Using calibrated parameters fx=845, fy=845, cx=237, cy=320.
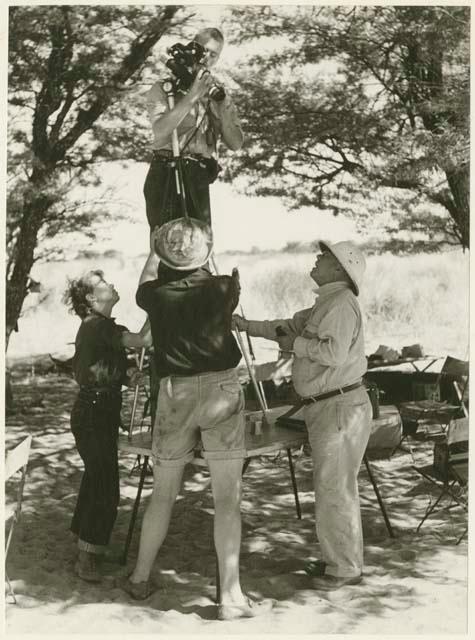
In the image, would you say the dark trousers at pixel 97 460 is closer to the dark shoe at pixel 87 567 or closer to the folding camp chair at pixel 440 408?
the dark shoe at pixel 87 567

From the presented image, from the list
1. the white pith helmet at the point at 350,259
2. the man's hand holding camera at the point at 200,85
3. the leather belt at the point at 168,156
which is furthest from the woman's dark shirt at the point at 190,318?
the man's hand holding camera at the point at 200,85

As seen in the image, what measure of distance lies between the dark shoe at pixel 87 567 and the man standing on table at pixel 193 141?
205cm

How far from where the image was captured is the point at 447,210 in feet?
30.5

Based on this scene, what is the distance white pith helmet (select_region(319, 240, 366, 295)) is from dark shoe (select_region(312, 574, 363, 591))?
5.44ft

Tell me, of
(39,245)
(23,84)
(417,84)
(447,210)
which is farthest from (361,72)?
(39,245)

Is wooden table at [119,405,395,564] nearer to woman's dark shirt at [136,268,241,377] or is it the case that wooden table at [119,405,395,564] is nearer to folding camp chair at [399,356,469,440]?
woman's dark shirt at [136,268,241,377]

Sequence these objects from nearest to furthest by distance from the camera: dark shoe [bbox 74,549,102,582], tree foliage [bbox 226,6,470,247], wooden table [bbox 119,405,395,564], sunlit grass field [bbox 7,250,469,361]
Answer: wooden table [bbox 119,405,395,564]
dark shoe [bbox 74,549,102,582]
tree foliage [bbox 226,6,470,247]
sunlit grass field [bbox 7,250,469,361]

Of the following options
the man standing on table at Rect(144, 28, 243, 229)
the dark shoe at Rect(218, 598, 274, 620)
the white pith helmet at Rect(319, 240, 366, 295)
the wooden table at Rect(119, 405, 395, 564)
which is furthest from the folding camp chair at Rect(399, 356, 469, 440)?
the man standing on table at Rect(144, 28, 243, 229)

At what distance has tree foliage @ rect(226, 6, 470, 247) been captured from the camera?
25.8 feet

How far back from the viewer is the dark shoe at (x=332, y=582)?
4.88 metres

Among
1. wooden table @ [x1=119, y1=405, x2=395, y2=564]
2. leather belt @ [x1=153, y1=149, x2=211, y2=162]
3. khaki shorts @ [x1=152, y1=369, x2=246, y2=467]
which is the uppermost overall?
leather belt @ [x1=153, y1=149, x2=211, y2=162]

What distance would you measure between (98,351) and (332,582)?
1924mm

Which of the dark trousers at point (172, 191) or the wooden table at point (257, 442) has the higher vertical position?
the dark trousers at point (172, 191)

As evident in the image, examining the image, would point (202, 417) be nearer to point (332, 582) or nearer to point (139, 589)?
point (139, 589)
